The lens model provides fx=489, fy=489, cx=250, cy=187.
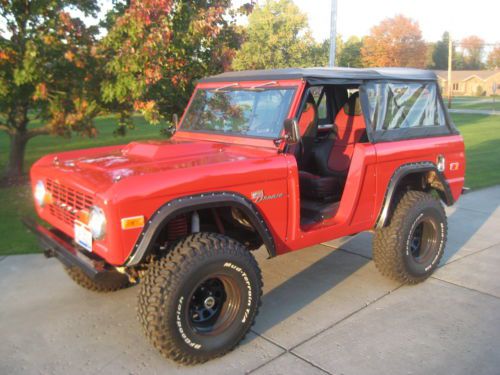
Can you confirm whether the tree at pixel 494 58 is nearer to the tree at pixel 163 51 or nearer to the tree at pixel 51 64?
the tree at pixel 163 51

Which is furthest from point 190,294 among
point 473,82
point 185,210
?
point 473,82

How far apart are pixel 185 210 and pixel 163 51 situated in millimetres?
3512

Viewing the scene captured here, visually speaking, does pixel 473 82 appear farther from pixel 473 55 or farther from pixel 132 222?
pixel 132 222

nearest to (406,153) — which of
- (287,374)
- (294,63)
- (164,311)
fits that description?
(287,374)

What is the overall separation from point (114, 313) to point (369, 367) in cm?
205

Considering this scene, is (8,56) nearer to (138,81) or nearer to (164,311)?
(138,81)

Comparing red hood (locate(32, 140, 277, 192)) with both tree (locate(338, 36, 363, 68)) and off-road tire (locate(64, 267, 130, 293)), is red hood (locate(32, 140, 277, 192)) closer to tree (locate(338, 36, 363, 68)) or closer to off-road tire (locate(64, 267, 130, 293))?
off-road tire (locate(64, 267, 130, 293))

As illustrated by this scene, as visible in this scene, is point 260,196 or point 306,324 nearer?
point 260,196

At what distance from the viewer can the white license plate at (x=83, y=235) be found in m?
3.07

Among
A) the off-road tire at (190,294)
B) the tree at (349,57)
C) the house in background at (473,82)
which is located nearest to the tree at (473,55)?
the house in background at (473,82)

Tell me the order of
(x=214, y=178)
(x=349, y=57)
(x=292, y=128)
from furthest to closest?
(x=349, y=57), (x=292, y=128), (x=214, y=178)

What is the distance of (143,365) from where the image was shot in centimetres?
328

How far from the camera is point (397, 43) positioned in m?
Result: 53.5

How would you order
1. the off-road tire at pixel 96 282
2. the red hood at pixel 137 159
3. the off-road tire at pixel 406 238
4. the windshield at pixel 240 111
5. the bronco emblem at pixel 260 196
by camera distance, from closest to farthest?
the red hood at pixel 137 159, the bronco emblem at pixel 260 196, the windshield at pixel 240 111, the off-road tire at pixel 96 282, the off-road tire at pixel 406 238
